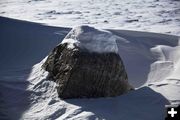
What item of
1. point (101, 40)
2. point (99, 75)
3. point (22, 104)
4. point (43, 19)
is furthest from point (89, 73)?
point (43, 19)

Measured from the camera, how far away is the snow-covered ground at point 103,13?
344 inches

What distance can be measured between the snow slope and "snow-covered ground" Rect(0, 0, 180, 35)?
1217 mm

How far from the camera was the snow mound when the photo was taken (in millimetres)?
4844

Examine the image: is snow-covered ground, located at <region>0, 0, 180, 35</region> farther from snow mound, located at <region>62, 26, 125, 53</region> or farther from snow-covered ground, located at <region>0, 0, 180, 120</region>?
snow mound, located at <region>62, 26, 125, 53</region>

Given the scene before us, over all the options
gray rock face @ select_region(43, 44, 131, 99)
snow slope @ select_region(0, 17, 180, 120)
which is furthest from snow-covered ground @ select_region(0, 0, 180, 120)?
gray rock face @ select_region(43, 44, 131, 99)

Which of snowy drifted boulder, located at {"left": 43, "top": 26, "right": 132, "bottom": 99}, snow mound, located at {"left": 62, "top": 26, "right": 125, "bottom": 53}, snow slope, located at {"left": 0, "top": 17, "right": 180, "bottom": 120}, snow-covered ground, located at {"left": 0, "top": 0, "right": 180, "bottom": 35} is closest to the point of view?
snow slope, located at {"left": 0, "top": 17, "right": 180, "bottom": 120}

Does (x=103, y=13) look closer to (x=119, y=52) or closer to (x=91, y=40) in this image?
(x=119, y=52)

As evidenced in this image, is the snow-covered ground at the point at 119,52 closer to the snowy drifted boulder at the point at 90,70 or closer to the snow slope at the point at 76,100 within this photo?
the snow slope at the point at 76,100

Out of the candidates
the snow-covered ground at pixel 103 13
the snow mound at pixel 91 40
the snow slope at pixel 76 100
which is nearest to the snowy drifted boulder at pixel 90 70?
the snow mound at pixel 91 40

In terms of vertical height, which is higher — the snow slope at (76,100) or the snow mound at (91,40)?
the snow mound at (91,40)

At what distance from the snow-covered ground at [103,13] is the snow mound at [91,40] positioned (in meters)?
3.28

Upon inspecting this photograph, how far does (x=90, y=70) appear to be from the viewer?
A: 4.70 metres

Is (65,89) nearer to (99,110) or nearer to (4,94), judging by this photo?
(99,110)

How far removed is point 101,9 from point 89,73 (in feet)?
20.0
